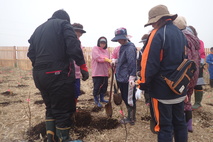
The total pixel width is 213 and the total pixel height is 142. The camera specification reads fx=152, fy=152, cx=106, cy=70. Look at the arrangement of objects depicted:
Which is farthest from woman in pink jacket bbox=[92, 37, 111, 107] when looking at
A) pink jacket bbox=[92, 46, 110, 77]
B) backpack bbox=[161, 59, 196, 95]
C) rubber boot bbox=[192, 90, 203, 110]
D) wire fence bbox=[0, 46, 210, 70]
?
wire fence bbox=[0, 46, 210, 70]

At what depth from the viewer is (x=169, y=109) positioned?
5.39 feet

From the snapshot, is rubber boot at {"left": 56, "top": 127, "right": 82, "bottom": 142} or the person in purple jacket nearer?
rubber boot at {"left": 56, "top": 127, "right": 82, "bottom": 142}

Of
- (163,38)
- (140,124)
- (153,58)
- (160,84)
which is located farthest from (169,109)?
(140,124)

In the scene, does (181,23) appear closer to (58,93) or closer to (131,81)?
(131,81)

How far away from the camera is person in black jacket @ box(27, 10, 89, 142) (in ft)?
5.99

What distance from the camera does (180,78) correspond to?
59.8 inches

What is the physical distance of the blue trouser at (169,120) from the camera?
5.37 feet

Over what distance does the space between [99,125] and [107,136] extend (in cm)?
35

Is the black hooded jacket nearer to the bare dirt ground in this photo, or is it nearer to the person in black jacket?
the person in black jacket

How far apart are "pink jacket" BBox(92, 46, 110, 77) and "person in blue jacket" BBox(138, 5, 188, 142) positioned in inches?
90.3

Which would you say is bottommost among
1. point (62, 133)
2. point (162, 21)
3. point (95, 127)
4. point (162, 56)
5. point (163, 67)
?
point (95, 127)

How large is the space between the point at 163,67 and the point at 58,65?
1207 millimetres

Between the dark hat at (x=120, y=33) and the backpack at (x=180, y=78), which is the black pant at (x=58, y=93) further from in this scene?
the dark hat at (x=120, y=33)

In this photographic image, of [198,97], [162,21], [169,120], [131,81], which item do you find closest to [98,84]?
[131,81]
